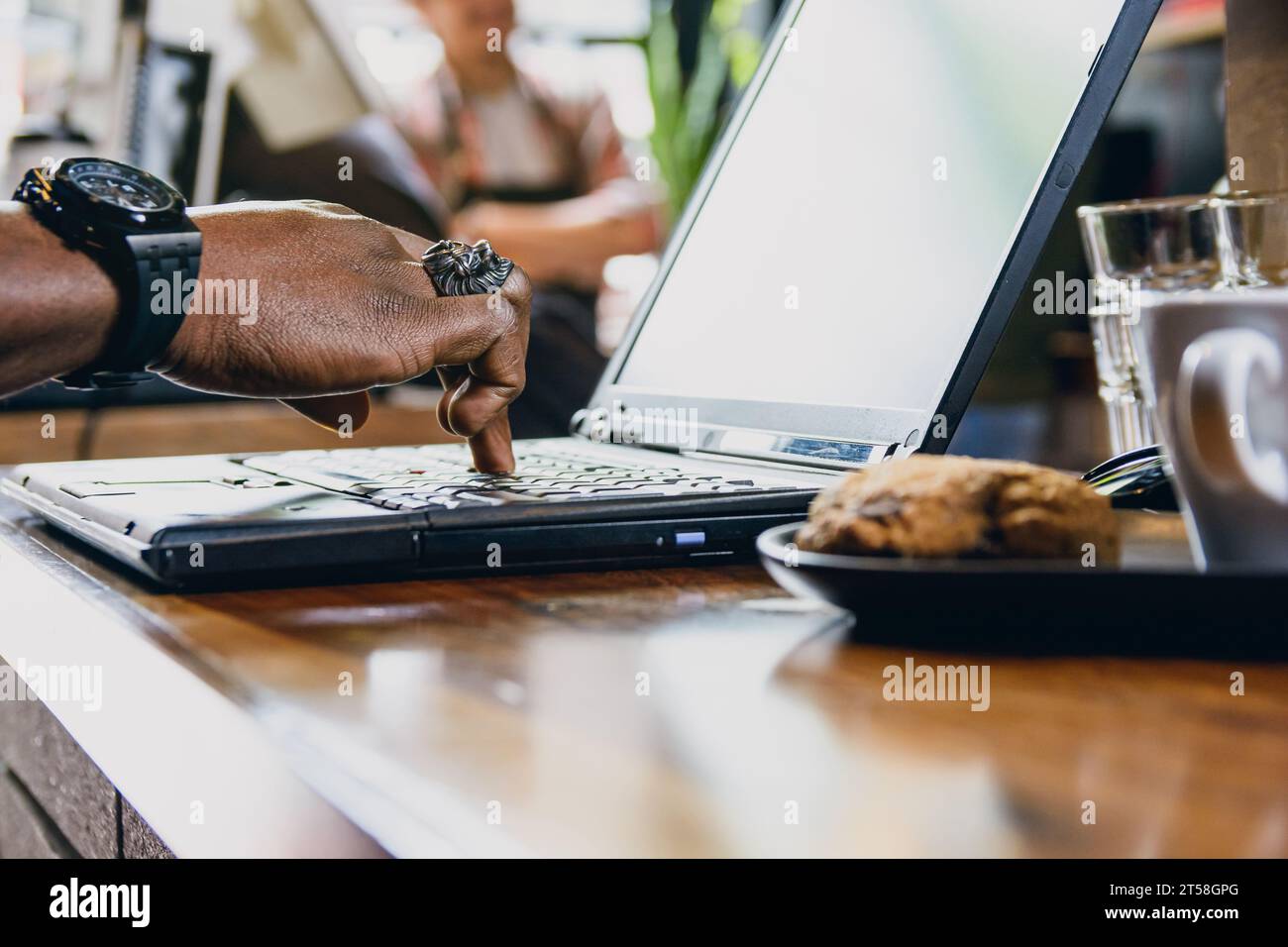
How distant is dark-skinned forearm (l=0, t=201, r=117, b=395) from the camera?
61 centimetres

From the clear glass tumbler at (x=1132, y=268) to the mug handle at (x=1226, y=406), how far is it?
32 centimetres

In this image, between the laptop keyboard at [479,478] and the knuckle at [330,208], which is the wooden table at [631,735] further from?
the knuckle at [330,208]

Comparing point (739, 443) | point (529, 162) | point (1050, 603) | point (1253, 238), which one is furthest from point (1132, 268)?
point (529, 162)

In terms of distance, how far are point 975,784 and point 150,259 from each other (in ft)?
1.57

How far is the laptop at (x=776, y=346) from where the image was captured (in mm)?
565

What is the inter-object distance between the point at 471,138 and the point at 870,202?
7.02 feet

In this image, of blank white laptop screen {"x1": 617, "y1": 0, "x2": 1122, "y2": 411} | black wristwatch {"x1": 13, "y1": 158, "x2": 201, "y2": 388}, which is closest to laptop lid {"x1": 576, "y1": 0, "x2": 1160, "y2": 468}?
blank white laptop screen {"x1": 617, "y1": 0, "x2": 1122, "y2": 411}

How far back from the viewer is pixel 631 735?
34cm

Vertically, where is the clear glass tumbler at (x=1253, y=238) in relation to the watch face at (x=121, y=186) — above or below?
below

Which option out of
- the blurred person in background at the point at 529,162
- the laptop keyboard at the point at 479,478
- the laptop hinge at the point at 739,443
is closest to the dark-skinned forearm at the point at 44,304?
the laptop keyboard at the point at 479,478

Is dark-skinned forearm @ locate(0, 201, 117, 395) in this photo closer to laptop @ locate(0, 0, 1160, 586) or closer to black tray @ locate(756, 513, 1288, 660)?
laptop @ locate(0, 0, 1160, 586)
